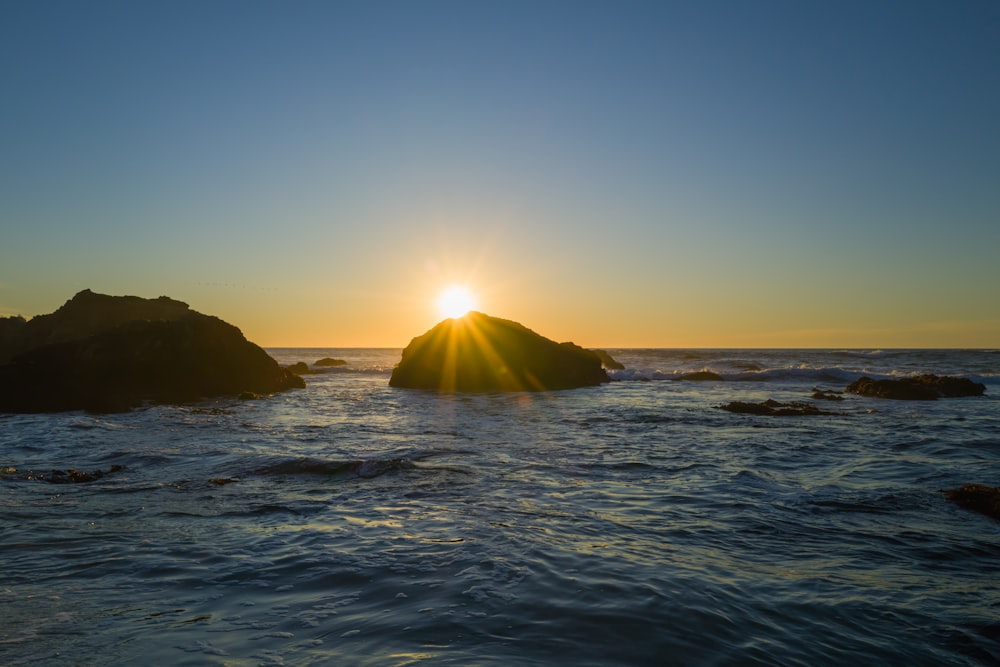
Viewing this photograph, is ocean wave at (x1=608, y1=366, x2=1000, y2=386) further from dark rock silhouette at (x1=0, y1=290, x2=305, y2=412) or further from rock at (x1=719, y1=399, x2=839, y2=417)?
dark rock silhouette at (x1=0, y1=290, x2=305, y2=412)

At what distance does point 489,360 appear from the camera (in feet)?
101

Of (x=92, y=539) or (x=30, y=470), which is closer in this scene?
(x=92, y=539)

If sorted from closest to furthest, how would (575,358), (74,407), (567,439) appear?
(567,439) < (74,407) < (575,358)

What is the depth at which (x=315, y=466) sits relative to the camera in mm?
10367

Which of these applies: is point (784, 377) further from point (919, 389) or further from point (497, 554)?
point (497, 554)

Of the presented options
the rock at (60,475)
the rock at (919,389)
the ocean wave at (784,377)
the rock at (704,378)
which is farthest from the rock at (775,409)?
the ocean wave at (784,377)

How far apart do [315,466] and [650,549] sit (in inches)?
251

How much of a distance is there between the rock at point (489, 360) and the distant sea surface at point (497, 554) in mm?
17467

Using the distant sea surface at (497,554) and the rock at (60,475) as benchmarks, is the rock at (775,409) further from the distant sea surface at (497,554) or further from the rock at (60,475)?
the rock at (60,475)

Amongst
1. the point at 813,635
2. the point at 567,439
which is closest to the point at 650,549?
the point at 813,635

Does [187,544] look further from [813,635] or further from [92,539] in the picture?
[813,635]

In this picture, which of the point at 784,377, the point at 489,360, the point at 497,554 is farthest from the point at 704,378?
the point at 497,554

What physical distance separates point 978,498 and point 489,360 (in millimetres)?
24056

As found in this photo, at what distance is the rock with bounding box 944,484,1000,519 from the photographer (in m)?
7.51
